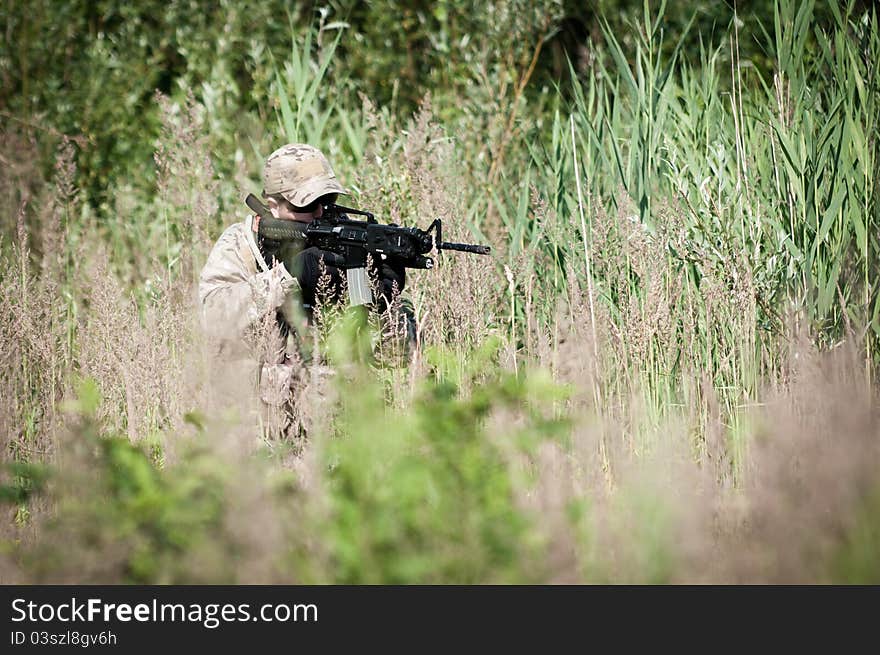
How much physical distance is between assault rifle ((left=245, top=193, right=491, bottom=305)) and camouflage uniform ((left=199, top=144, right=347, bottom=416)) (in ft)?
0.39

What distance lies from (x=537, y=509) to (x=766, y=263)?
149 cm

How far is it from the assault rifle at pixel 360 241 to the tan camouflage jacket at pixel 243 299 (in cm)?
14

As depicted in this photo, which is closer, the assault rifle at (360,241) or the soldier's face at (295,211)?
the assault rifle at (360,241)

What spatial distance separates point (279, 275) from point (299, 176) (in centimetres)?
38

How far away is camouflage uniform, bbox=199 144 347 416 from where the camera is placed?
116 inches

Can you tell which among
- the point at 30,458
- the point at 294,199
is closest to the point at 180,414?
the point at 30,458

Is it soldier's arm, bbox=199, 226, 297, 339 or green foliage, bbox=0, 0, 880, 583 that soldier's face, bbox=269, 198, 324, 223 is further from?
green foliage, bbox=0, 0, 880, 583

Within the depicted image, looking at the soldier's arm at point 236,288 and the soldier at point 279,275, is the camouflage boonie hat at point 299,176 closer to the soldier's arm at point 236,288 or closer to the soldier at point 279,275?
the soldier at point 279,275

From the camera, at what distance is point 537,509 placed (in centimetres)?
219

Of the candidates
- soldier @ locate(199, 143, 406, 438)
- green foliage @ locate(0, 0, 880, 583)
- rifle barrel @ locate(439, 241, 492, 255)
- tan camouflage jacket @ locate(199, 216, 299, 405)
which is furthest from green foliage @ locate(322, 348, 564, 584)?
rifle barrel @ locate(439, 241, 492, 255)

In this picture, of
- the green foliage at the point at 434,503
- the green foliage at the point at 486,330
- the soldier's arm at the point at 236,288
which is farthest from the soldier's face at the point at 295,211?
the green foliage at the point at 434,503

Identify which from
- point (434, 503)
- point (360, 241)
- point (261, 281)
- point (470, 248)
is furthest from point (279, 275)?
point (434, 503)

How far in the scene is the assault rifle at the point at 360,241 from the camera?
315cm

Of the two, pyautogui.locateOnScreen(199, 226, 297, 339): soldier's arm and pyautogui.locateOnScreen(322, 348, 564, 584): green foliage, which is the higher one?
pyautogui.locateOnScreen(199, 226, 297, 339): soldier's arm
